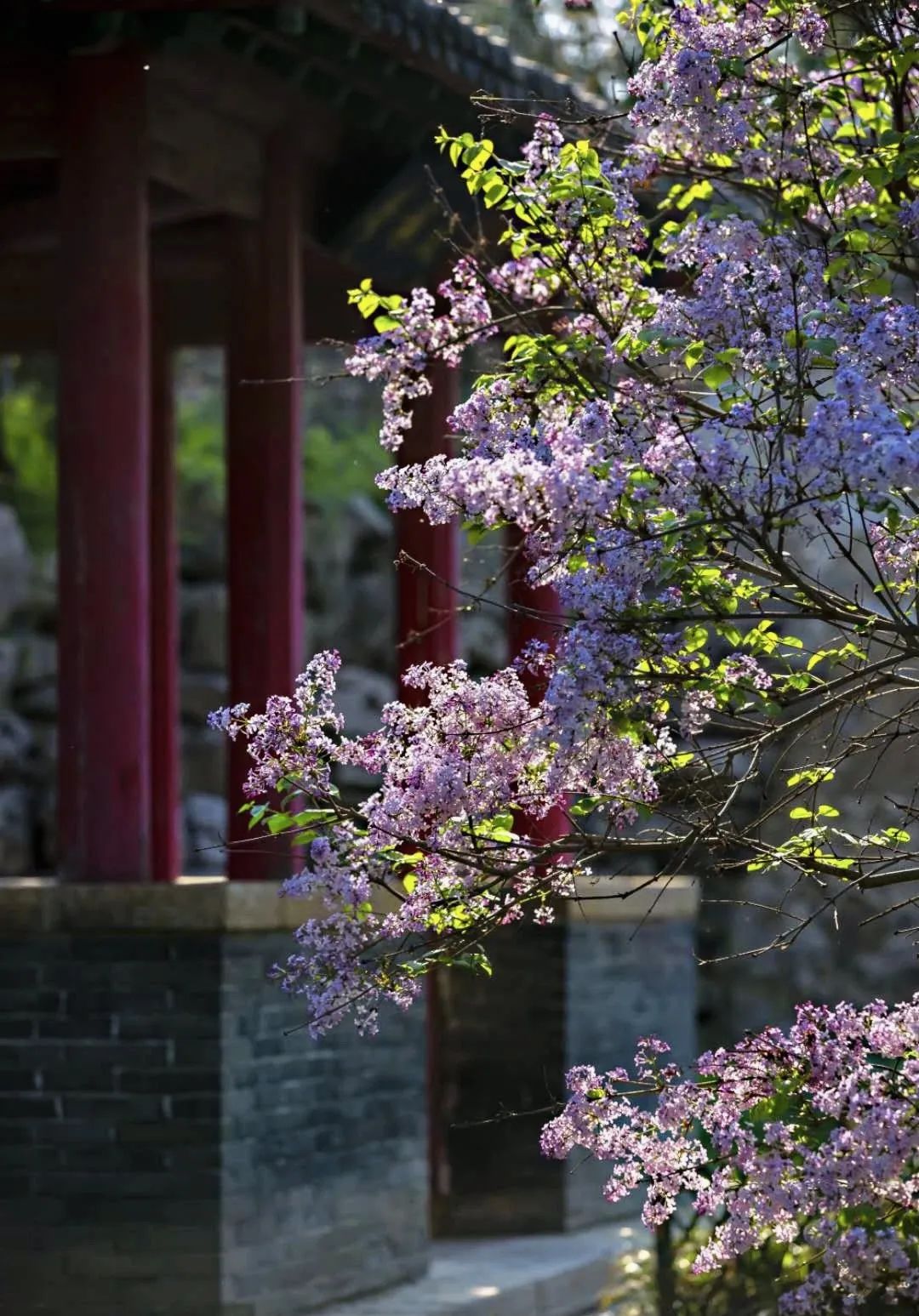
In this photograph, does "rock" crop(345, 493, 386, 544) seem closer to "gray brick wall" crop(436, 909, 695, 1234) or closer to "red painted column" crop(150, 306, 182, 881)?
"red painted column" crop(150, 306, 182, 881)

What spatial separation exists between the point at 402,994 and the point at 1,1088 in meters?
2.97

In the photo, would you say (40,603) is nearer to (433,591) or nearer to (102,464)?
(433,591)

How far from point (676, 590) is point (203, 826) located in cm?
1109

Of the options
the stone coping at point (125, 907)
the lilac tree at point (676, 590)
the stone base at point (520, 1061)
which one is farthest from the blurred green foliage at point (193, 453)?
the lilac tree at point (676, 590)

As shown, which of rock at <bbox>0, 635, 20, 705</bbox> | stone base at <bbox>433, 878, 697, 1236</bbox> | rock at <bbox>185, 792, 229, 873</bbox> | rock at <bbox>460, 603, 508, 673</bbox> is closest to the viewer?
stone base at <bbox>433, 878, 697, 1236</bbox>

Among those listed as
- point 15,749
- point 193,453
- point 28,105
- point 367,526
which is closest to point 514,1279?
point 28,105

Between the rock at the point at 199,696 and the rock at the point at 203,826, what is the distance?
0.59 m

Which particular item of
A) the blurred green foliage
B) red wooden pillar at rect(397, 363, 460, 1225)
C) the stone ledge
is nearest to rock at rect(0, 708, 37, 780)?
the blurred green foliage

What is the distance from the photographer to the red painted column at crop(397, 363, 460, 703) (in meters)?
9.73

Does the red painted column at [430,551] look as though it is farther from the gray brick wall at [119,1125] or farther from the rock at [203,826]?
the rock at [203,826]

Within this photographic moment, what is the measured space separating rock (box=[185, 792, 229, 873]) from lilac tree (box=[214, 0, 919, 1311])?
10.2m

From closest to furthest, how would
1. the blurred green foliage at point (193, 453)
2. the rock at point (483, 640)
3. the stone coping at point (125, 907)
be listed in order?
the stone coping at point (125, 907) → the rock at point (483, 640) → the blurred green foliage at point (193, 453)

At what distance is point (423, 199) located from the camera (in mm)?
9023

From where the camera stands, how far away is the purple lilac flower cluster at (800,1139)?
393cm
